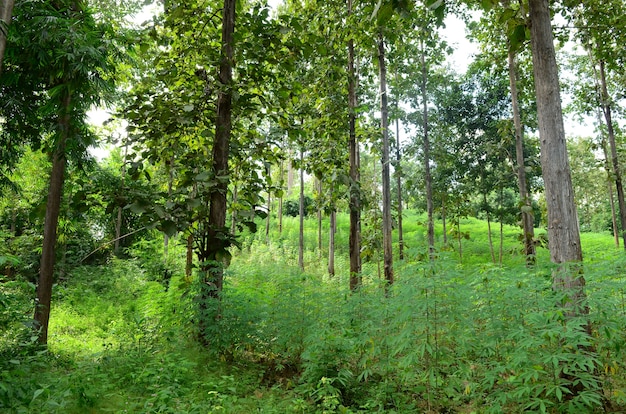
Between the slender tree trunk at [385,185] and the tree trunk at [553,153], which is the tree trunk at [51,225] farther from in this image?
the tree trunk at [553,153]

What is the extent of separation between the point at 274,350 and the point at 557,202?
4.15m

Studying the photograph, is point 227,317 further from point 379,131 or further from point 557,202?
point 379,131

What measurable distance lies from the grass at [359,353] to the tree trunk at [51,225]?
2.89 ft

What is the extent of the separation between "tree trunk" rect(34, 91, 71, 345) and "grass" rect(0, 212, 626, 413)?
0.88 metres

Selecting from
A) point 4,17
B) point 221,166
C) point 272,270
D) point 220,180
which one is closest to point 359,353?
point 272,270

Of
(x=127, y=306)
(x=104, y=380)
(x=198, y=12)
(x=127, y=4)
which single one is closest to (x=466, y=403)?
(x=104, y=380)

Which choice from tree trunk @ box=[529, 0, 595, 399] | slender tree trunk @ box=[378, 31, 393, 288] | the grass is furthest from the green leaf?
slender tree trunk @ box=[378, 31, 393, 288]

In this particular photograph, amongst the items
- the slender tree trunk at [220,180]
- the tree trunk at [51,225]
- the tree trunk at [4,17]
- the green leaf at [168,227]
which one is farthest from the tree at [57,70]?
the green leaf at [168,227]

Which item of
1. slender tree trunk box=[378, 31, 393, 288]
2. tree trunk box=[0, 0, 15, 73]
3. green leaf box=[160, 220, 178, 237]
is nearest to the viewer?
tree trunk box=[0, 0, 15, 73]

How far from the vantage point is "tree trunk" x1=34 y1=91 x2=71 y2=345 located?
663 centimetres

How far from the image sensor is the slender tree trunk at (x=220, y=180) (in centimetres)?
544

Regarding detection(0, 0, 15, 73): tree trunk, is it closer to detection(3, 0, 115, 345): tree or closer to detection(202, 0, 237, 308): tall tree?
detection(3, 0, 115, 345): tree

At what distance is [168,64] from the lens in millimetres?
6012

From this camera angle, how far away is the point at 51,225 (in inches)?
268
